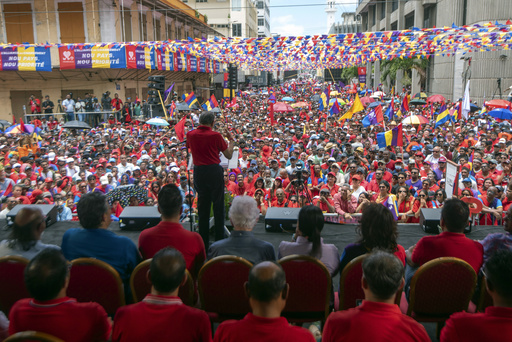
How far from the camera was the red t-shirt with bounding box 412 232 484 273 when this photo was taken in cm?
356

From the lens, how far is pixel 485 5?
2480cm

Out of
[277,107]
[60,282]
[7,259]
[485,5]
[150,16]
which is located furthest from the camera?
[150,16]

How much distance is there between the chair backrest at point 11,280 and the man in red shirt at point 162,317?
1.29 meters

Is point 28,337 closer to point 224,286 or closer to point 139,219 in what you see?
point 224,286

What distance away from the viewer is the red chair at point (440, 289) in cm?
327

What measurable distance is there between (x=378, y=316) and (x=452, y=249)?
1.47 meters

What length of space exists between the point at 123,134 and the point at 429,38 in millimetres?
12515

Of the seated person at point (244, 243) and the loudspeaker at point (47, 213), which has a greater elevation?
the seated person at point (244, 243)

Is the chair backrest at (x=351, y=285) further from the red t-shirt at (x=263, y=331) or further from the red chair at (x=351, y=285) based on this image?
the red t-shirt at (x=263, y=331)

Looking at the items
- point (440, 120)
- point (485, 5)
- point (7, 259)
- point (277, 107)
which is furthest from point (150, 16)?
point (7, 259)

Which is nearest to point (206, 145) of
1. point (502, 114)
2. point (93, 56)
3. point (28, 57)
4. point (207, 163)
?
point (207, 163)

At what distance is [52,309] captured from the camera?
2.61 metres

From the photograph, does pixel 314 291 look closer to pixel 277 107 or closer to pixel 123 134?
pixel 123 134

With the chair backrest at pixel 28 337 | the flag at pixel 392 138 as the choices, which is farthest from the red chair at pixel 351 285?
the flag at pixel 392 138
